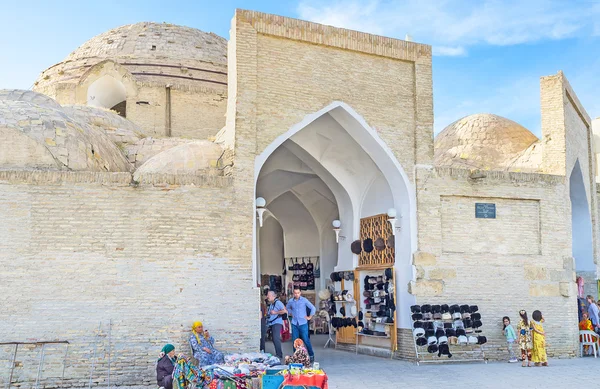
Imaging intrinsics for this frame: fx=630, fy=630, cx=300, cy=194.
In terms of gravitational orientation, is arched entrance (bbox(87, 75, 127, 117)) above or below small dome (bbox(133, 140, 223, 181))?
above

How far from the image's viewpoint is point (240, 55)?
401 inches

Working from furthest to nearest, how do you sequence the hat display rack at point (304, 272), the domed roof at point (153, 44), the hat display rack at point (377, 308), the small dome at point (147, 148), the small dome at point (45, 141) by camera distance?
the domed roof at point (153, 44)
the hat display rack at point (304, 272)
the small dome at point (147, 148)
the hat display rack at point (377, 308)
the small dome at point (45, 141)

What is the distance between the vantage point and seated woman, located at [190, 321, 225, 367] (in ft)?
28.1

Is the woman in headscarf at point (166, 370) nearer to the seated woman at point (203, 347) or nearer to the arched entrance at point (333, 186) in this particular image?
the seated woman at point (203, 347)

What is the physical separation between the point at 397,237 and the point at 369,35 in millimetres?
3662

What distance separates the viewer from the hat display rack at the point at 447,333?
413 inches

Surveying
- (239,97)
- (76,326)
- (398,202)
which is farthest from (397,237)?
(76,326)

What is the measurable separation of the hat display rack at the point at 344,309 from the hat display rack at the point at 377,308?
166mm

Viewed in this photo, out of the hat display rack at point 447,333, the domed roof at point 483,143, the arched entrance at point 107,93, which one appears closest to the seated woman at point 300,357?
the hat display rack at point 447,333

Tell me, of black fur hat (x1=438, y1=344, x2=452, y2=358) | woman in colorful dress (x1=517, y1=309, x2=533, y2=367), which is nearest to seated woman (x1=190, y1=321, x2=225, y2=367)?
black fur hat (x1=438, y1=344, x2=452, y2=358)

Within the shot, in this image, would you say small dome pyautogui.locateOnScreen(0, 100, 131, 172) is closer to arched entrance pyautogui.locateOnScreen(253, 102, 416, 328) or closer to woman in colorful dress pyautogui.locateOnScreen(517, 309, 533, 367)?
arched entrance pyautogui.locateOnScreen(253, 102, 416, 328)

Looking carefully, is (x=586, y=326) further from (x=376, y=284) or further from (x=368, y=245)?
(x=368, y=245)

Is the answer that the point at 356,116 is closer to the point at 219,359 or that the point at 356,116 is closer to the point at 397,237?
the point at 397,237

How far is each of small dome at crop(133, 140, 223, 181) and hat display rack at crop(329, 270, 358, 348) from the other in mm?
3909
